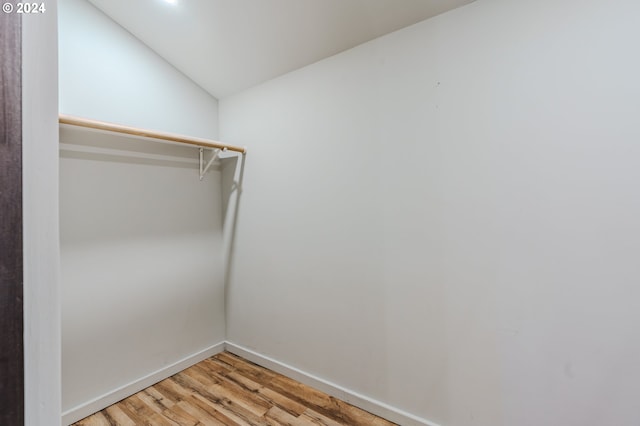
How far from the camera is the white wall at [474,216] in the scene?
3.72ft

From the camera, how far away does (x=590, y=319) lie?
3.80ft

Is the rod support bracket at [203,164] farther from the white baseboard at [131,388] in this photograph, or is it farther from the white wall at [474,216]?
the white baseboard at [131,388]

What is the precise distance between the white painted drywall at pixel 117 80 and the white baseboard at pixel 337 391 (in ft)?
5.83

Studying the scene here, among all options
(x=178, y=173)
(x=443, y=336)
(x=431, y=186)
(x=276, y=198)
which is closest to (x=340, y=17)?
(x=431, y=186)

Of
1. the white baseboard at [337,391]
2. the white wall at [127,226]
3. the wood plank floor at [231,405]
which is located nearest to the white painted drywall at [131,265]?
the white wall at [127,226]

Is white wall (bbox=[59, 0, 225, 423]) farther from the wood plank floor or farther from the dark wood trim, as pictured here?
the dark wood trim

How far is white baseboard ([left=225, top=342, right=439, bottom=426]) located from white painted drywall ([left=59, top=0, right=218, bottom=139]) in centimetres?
178

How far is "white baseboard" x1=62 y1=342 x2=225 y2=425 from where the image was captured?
1.64 metres

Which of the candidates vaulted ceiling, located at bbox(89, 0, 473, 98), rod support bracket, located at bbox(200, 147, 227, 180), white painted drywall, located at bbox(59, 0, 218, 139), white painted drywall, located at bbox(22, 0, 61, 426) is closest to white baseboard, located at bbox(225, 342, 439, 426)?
rod support bracket, located at bbox(200, 147, 227, 180)

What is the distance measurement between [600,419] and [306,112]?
205 centimetres

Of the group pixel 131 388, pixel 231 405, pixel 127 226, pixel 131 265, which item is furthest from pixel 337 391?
pixel 127 226

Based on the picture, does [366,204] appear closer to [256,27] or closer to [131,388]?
[256,27]

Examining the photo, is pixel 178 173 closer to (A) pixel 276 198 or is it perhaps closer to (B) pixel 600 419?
(A) pixel 276 198

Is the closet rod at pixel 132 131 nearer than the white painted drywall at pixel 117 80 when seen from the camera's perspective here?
Yes
